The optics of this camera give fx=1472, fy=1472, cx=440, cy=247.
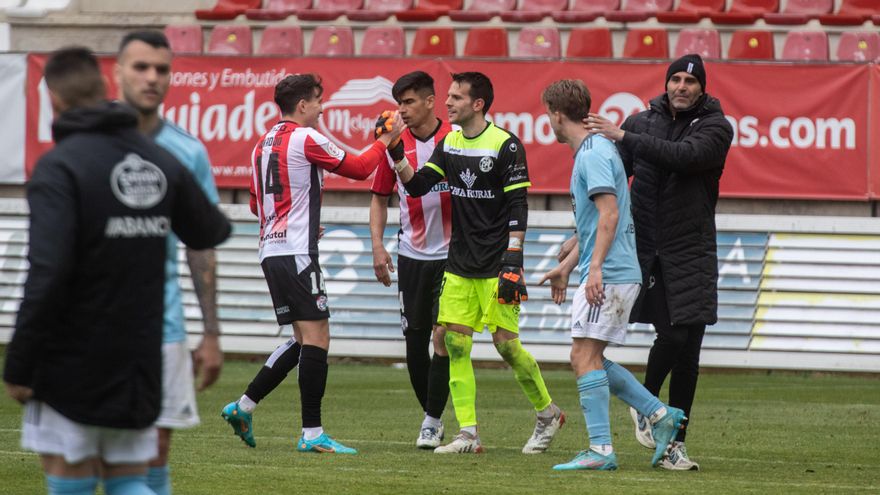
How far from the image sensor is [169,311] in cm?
474

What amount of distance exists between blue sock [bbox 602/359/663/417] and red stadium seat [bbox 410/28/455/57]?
10.8 m

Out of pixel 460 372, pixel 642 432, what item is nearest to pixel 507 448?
pixel 460 372

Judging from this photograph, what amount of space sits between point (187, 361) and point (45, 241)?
0.94 metres

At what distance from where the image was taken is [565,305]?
15234 mm

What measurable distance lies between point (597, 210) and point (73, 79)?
3880mm

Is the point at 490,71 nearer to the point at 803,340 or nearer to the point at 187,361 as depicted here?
the point at 803,340

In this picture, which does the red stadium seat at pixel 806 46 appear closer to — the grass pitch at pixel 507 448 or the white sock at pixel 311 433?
the grass pitch at pixel 507 448

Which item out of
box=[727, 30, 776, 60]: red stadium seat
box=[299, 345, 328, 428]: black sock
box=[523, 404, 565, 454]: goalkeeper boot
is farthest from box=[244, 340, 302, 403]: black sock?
box=[727, 30, 776, 60]: red stadium seat

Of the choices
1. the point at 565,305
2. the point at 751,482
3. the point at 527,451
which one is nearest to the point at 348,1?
the point at 565,305

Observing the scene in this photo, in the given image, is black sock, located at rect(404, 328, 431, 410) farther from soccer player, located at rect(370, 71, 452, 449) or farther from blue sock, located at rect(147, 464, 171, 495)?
blue sock, located at rect(147, 464, 171, 495)

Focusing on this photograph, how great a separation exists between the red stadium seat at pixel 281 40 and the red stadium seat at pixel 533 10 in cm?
265

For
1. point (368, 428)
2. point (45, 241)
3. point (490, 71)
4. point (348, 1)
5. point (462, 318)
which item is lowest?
point (368, 428)

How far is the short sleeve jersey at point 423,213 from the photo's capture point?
30.9ft

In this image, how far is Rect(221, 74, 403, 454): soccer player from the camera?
858cm
